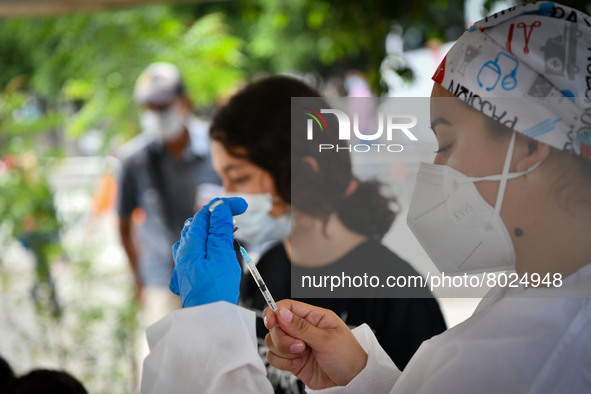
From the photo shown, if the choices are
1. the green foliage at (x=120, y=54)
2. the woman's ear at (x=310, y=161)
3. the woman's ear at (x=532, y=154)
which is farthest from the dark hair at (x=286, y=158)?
the green foliage at (x=120, y=54)

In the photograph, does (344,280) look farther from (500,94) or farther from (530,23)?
(530,23)

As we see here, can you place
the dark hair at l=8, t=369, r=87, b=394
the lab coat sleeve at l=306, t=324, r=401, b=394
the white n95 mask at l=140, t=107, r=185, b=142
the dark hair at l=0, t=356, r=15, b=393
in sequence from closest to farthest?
the lab coat sleeve at l=306, t=324, r=401, b=394 < the dark hair at l=8, t=369, r=87, b=394 < the dark hair at l=0, t=356, r=15, b=393 < the white n95 mask at l=140, t=107, r=185, b=142

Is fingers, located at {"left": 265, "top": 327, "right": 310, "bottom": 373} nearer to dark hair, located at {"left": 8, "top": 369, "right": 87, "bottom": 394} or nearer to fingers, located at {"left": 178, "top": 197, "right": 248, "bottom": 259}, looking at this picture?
fingers, located at {"left": 178, "top": 197, "right": 248, "bottom": 259}

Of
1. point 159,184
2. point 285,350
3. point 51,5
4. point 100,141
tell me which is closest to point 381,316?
point 285,350

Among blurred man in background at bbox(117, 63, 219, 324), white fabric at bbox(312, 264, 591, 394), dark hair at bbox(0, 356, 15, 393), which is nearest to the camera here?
white fabric at bbox(312, 264, 591, 394)

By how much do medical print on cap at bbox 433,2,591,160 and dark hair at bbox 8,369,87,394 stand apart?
1.19 m

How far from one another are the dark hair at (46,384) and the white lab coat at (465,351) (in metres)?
0.62

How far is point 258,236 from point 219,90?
547 centimetres

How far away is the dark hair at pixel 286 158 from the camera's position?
3.74ft

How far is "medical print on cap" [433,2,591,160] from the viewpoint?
0.87 meters

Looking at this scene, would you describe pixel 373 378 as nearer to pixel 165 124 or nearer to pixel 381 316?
pixel 381 316

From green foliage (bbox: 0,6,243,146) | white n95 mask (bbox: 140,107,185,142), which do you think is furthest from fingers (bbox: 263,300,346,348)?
green foliage (bbox: 0,6,243,146)

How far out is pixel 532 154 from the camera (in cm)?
90

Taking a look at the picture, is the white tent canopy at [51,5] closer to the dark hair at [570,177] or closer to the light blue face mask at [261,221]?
the light blue face mask at [261,221]
